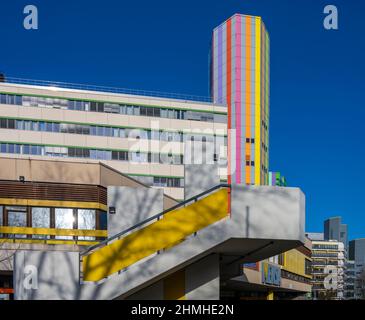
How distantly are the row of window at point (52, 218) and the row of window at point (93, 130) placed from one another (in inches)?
2119

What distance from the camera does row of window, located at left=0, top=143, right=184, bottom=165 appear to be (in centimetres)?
7112

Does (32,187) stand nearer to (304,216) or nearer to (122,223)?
(122,223)

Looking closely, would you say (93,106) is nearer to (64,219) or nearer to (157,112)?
(157,112)

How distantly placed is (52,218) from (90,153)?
5394cm

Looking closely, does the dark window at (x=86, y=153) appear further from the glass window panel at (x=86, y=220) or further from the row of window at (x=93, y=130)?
the glass window panel at (x=86, y=220)

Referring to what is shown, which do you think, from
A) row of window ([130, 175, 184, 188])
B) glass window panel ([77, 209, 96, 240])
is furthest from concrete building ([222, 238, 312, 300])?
row of window ([130, 175, 184, 188])

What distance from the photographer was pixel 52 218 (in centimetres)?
2089

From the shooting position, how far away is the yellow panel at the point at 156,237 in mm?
13866

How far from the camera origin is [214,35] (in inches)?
4547

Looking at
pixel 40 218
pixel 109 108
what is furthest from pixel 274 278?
pixel 40 218

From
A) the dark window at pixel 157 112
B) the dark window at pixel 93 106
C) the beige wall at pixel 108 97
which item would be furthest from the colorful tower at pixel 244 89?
the dark window at pixel 93 106

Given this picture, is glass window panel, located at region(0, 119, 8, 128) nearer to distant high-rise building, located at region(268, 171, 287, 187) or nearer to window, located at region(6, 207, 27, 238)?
window, located at region(6, 207, 27, 238)

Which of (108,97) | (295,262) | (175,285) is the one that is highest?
(108,97)
